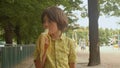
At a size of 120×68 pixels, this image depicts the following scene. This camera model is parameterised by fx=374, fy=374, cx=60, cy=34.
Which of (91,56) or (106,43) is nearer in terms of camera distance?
(91,56)

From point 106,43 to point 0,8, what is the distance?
105m

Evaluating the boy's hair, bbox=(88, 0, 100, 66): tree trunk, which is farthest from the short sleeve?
bbox=(88, 0, 100, 66): tree trunk

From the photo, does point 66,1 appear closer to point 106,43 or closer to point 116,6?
point 116,6

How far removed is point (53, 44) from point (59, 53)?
0.10 metres

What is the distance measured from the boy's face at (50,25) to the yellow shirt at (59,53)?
107 mm

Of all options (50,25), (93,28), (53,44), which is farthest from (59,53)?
(93,28)

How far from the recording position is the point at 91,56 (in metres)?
26.7

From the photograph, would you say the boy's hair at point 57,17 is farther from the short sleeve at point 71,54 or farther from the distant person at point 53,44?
the short sleeve at point 71,54

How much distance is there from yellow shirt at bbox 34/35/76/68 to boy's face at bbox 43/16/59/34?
4.2 inches

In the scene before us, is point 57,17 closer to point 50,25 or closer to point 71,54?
point 50,25

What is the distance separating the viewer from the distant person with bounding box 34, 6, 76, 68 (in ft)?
10.6

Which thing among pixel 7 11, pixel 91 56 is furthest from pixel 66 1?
pixel 7 11

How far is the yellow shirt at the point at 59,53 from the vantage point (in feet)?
10.9

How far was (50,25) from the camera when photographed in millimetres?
3258
